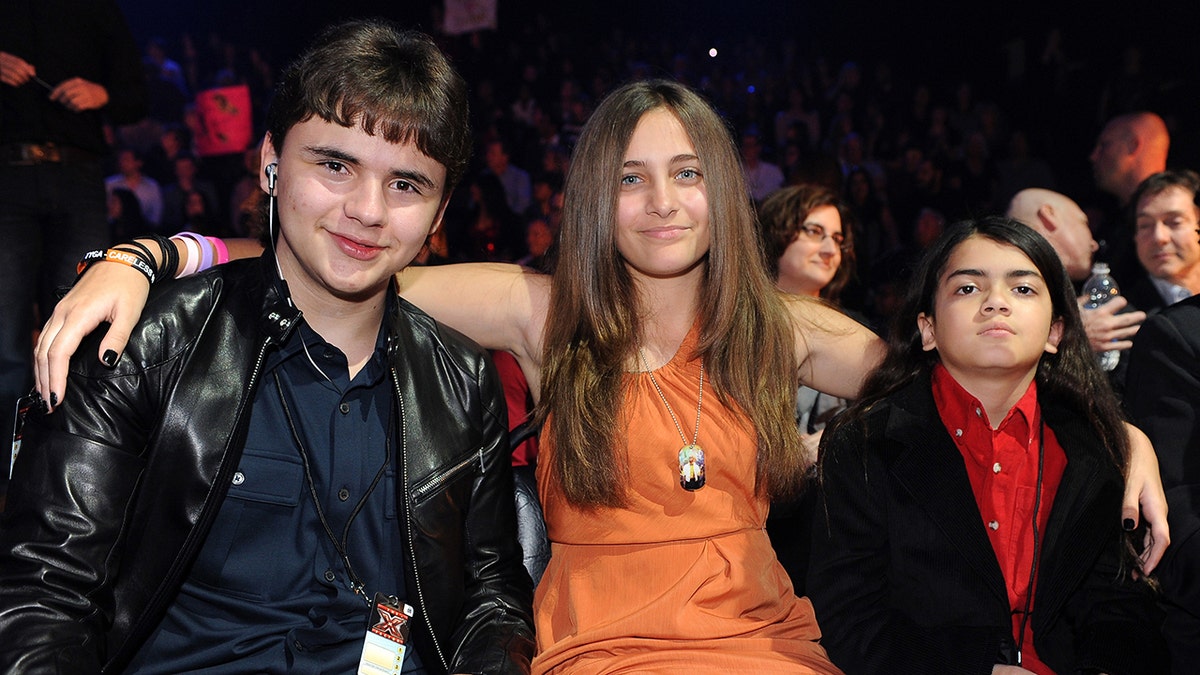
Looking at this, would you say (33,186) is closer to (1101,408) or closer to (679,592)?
(679,592)

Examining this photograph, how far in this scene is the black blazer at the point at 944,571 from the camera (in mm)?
2354

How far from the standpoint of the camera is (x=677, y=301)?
2750 millimetres

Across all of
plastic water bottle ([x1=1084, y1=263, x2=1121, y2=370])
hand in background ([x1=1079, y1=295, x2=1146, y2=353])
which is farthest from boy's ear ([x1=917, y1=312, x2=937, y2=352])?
plastic water bottle ([x1=1084, y1=263, x2=1121, y2=370])

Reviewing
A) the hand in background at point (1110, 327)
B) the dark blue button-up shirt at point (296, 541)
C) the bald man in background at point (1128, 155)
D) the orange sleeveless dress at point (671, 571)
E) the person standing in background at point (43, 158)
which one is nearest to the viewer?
the dark blue button-up shirt at point (296, 541)

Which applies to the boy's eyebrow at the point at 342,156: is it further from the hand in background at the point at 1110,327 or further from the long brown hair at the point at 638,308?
the hand in background at the point at 1110,327

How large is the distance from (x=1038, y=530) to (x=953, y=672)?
0.45 metres

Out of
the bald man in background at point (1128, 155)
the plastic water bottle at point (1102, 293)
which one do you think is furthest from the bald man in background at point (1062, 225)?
the bald man in background at point (1128, 155)

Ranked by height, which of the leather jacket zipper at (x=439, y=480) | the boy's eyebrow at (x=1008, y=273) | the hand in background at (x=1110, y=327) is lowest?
the leather jacket zipper at (x=439, y=480)

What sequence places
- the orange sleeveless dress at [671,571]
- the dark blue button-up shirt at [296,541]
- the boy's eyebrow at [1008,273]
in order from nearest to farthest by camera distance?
the dark blue button-up shirt at [296,541] < the orange sleeveless dress at [671,571] < the boy's eyebrow at [1008,273]

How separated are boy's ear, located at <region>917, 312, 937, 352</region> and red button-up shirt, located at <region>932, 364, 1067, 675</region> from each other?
0.09m

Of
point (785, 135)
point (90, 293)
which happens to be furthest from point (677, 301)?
point (785, 135)

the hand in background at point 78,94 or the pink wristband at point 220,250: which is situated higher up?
the hand in background at point 78,94

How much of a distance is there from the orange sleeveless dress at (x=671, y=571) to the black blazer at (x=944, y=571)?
136 mm

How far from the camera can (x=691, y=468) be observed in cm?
243
